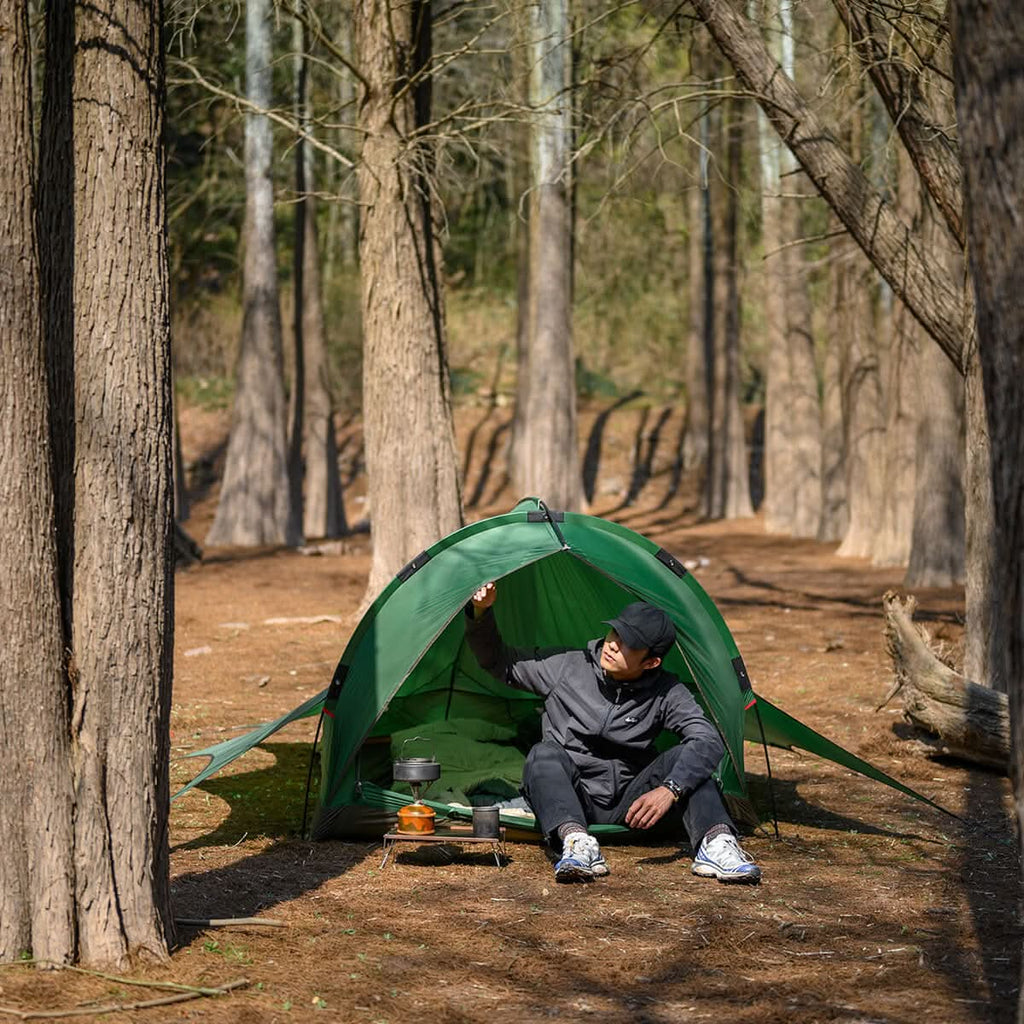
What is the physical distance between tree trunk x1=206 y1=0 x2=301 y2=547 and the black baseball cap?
51.1ft

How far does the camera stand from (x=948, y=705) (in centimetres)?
744

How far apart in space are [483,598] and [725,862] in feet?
4.98

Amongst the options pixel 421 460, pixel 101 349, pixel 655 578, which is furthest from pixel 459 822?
pixel 421 460

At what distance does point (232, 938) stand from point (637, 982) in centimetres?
127

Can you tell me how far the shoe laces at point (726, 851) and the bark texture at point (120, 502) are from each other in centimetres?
214

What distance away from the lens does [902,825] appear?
646 centimetres

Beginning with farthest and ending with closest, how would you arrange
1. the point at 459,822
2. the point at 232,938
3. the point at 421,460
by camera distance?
1. the point at 421,460
2. the point at 459,822
3. the point at 232,938

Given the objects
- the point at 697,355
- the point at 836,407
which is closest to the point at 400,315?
the point at 836,407

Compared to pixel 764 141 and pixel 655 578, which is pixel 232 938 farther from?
pixel 764 141

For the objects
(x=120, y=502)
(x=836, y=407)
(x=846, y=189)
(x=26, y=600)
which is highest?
(x=846, y=189)

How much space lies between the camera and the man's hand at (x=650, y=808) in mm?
5621

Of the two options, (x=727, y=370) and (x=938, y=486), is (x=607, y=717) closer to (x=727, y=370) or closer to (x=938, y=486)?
(x=938, y=486)

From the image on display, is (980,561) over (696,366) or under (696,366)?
under

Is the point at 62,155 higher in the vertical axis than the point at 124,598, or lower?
higher
